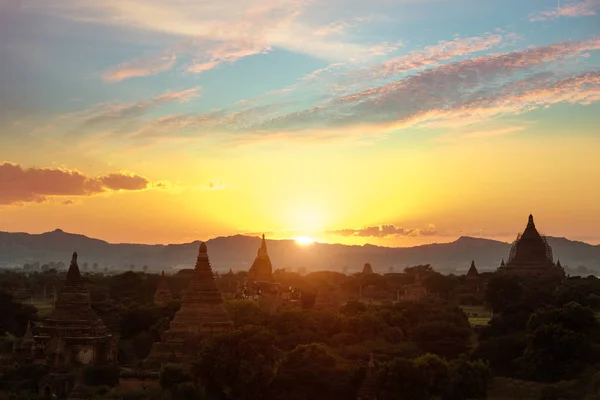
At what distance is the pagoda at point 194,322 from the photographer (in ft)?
181

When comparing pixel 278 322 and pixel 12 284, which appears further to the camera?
pixel 12 284

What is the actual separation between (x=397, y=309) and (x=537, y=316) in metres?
20.9

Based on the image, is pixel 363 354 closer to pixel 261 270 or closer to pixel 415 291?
pixel 261 270

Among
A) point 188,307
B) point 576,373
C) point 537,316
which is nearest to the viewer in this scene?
point 576,373

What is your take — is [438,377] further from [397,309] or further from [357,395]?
[397,309]

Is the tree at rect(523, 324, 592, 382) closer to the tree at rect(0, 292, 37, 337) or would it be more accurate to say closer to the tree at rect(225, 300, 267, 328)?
the tree at rect(225, 300, 267, 328)

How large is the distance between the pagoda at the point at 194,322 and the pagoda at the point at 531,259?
61.2 metres

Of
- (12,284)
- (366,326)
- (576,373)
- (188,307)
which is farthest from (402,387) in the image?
(12,284)

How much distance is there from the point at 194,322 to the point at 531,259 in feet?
221

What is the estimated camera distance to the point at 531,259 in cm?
11375

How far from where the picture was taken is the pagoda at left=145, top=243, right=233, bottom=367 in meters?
55.1

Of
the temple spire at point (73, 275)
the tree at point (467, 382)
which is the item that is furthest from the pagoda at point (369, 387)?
the temple spire at point (73, 275)

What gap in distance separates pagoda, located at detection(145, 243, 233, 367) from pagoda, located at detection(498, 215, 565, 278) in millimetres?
61234

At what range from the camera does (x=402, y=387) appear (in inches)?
1742
